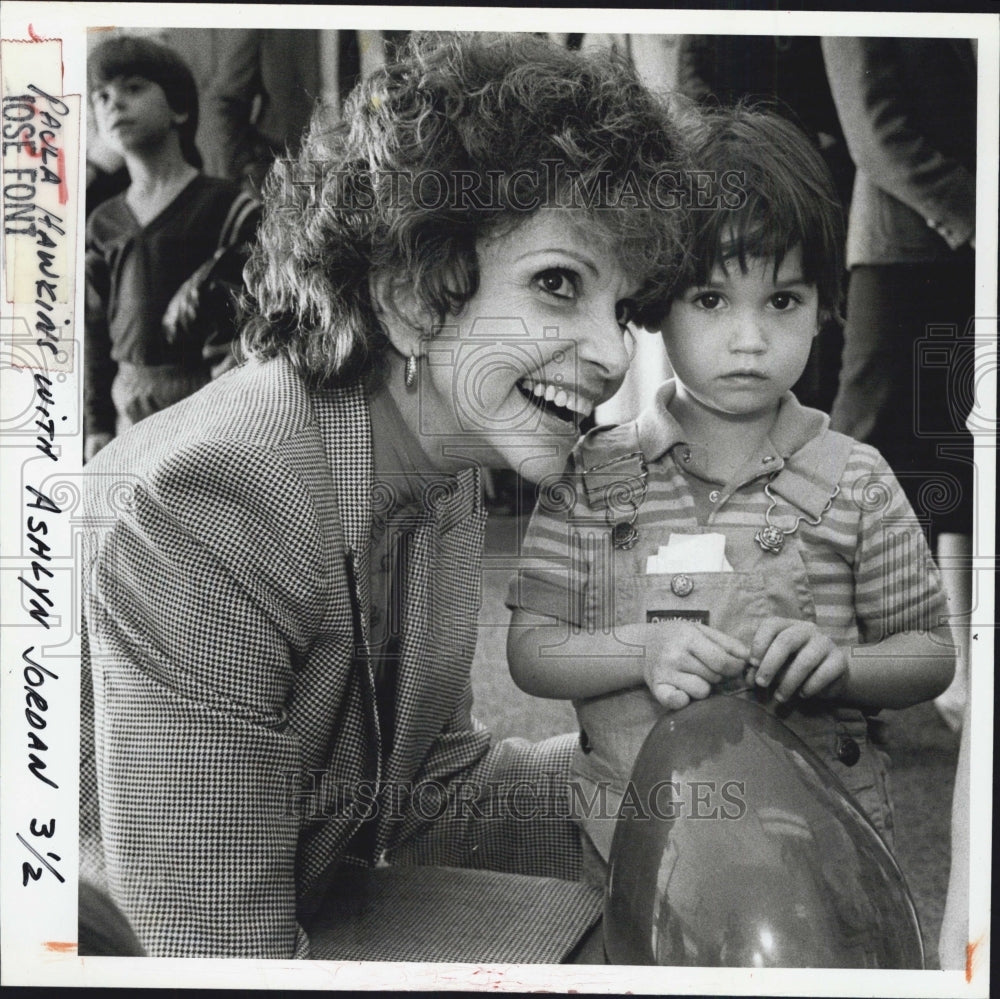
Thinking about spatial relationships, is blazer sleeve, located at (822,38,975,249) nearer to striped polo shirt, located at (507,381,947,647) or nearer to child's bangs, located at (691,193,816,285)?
child's bangs, located at (691,193,816,285)

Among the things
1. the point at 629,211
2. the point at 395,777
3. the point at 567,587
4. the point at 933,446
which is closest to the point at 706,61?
the point at 629,211

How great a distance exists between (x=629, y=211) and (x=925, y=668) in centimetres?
86

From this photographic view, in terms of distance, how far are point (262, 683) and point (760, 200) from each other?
Answer: 1.05 m

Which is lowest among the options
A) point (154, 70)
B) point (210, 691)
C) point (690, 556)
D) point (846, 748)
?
point (846, 748)

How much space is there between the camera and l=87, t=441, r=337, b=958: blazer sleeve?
5.48 ft

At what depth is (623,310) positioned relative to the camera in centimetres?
177

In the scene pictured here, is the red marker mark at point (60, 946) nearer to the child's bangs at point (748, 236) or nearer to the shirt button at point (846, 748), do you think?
the shirt button at point (846, 748)

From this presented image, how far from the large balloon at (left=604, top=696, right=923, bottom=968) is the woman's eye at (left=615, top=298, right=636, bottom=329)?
61 cm

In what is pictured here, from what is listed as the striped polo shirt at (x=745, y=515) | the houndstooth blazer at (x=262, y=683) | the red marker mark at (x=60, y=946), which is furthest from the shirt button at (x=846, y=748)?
the red marker mark at (x=60, y=946)

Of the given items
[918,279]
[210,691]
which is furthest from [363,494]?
[918,279]

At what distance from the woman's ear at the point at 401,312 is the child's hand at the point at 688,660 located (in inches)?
22.8

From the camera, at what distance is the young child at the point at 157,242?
1802mm

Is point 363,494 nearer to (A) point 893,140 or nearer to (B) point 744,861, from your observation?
(B) point 744,861

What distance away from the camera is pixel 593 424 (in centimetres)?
180
